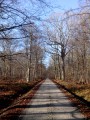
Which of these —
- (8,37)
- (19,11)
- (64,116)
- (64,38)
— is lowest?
(64,116)

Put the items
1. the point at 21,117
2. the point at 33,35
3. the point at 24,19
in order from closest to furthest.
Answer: the point at 21,117 → the point at 24,19 → the point at 33,35

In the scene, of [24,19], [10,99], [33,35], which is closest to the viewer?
[24,19]

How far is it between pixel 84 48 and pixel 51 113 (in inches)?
1717

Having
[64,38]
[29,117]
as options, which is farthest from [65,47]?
[29,117]

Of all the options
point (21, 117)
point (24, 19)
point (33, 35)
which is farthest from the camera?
point (33, 35)

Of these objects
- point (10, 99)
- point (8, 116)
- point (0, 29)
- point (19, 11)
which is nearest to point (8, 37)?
point (0, 29)

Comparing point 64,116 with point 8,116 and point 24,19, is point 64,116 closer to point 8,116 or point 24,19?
point 8,116

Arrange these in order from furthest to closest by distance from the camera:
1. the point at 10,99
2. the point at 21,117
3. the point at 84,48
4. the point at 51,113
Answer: the point at 84,48 < the point at 10,99 < the point at 51,113 < the point at 21,117

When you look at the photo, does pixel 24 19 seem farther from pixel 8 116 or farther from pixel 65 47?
pixel 65 47

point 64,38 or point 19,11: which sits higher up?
point 64,38

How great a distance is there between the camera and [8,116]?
12.6m

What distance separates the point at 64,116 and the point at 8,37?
5822 mm

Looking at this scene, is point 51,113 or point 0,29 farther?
point 0,29

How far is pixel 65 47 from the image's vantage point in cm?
5638
